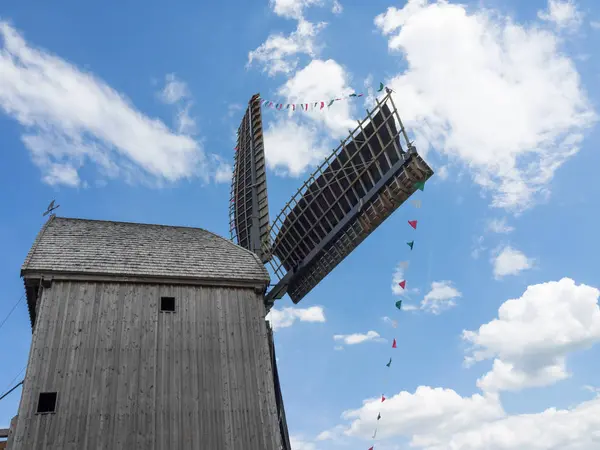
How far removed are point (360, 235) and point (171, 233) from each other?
7.37m

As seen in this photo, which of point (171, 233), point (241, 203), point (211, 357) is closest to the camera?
point (211, 357)

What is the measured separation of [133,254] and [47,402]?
5.05 m

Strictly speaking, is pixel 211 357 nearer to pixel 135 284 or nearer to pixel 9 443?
pixel 135 284

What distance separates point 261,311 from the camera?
50.2ft

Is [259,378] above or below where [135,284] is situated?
below

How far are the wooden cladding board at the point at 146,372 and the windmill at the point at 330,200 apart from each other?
15.8ft

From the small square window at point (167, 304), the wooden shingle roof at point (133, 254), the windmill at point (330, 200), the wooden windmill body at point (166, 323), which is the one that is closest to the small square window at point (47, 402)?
the wooden windmill body at point (166, 323)

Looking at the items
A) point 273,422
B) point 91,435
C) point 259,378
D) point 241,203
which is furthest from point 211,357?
point 241,203

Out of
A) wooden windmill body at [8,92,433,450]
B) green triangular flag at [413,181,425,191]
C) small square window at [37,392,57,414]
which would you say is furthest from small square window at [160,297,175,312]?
green triangular flag at [413,181,425,191]

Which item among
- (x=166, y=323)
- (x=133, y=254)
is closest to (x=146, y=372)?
(x=166, y=323)

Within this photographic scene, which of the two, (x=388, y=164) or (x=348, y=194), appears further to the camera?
(x=348, y=194)

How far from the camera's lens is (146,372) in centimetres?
1310

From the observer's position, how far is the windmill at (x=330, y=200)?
1505 centimetres

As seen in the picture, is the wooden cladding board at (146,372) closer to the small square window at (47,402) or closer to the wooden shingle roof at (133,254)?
the small square window at (47,402)
